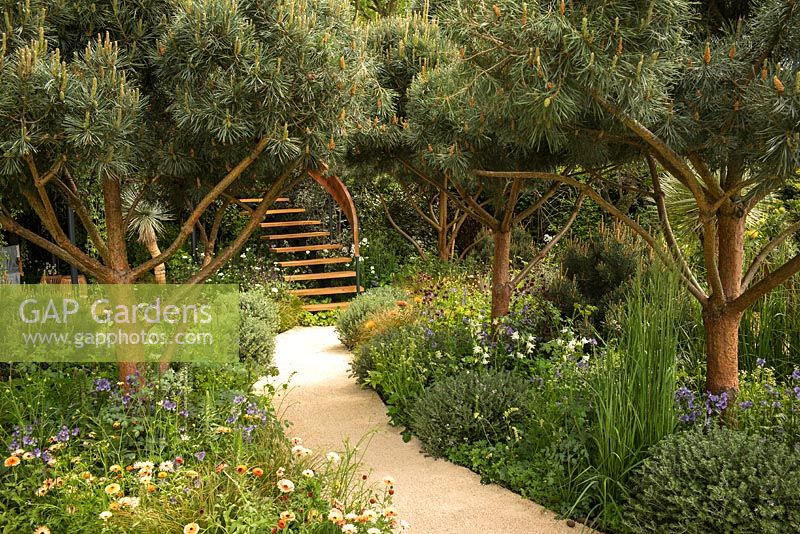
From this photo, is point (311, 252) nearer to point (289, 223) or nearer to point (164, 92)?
point (289, 223)

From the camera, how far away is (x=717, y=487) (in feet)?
8.96

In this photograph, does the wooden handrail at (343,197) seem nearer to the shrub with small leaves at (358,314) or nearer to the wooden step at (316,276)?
the wooden step at (316,276)

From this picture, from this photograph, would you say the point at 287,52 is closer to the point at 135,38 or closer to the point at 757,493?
the point at 135,38

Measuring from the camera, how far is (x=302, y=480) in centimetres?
290

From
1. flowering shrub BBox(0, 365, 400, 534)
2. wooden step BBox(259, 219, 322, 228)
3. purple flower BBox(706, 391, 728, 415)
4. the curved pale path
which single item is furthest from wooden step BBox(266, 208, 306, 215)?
purple flower BBox(706, 391, 728, 415)

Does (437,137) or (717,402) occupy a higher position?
(437,137)

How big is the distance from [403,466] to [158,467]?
1.41 metres

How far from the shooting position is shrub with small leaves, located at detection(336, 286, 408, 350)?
7.04 m

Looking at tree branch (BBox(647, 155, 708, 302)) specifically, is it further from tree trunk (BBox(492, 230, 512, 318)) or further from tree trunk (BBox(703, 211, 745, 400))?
tree trunk (BBox(492, 230, 512, 318))

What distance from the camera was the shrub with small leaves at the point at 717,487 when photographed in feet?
8.76

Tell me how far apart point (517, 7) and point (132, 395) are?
8.57 feet

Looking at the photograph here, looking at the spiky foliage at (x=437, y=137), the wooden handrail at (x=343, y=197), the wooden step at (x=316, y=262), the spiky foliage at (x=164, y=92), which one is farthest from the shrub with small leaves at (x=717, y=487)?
the wooden step at (x=316, y=262)

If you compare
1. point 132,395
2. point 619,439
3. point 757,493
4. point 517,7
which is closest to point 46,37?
point 132,395

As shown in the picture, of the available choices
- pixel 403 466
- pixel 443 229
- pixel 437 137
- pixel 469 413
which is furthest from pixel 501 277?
pixel 443 229
